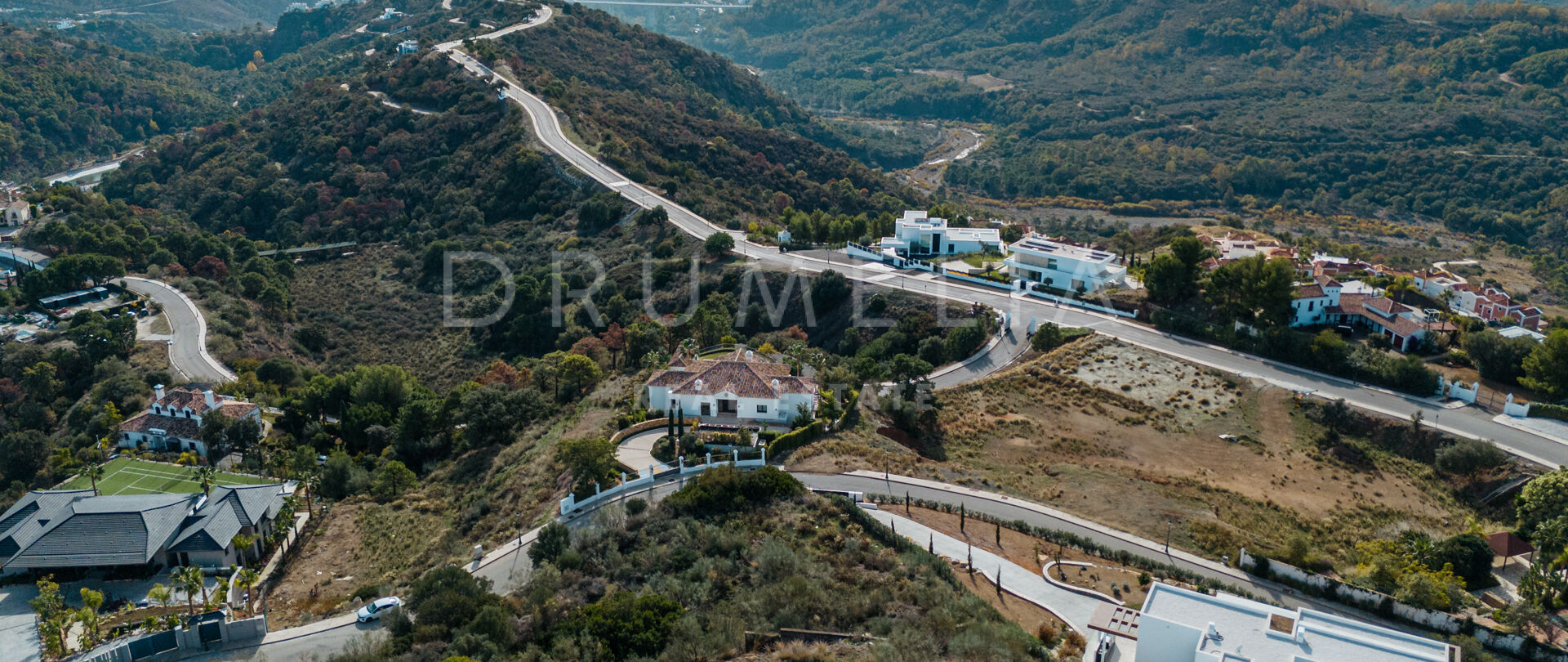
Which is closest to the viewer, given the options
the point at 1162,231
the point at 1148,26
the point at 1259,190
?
the point at 1162,231

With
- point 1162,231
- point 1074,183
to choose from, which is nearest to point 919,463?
point 1162,231

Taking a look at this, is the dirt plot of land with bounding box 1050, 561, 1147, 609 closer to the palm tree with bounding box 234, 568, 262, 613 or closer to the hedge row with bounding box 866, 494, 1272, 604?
the hedge row with bounding box 866, 494, 1272, 604

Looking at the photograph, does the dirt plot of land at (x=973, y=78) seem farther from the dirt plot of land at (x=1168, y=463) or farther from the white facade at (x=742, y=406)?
the white facade at (x=742, y=406)

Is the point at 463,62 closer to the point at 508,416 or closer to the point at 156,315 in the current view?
the point at 156,315

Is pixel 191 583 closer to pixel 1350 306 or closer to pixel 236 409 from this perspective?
pixel 236 409

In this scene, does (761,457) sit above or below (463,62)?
below

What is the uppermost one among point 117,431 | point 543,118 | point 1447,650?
point 543,118

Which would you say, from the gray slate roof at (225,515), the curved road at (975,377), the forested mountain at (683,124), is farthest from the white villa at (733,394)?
the forested mountain at (683,124)
